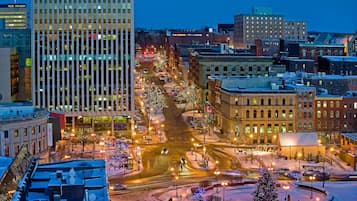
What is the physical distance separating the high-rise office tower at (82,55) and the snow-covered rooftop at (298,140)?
1443 inches

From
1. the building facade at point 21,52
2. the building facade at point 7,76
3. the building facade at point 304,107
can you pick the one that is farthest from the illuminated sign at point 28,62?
the building facade at point 304,107

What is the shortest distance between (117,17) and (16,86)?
34.1 meters

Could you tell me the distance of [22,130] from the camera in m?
74.4

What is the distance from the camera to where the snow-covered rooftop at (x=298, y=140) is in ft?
300

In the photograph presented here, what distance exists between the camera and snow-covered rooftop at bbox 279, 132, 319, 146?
3600 inches

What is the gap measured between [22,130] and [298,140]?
1522 inches

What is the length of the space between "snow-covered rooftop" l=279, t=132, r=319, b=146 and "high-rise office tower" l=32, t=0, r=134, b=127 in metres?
36.6

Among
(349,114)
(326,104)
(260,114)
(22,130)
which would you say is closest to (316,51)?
(349,114)

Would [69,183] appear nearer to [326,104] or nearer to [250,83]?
[326,104]

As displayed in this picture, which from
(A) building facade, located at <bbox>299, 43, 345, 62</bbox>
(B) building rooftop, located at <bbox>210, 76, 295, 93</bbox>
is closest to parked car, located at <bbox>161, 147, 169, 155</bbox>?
(B) building rooftop, located at <bbox>210, 76, 295, 93</bbox>

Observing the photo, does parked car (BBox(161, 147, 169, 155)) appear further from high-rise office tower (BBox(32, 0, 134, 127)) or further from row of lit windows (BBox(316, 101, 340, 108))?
Answer: row of lit windows (BBox(316, 101, 340, 108))

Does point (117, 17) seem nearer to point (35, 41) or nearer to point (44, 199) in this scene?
point (35, 41)

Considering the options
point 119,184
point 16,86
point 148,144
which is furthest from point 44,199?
point 16,86

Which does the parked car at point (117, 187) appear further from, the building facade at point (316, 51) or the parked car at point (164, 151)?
the building facade at point (316, 51)
